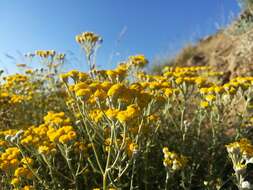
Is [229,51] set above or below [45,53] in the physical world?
above

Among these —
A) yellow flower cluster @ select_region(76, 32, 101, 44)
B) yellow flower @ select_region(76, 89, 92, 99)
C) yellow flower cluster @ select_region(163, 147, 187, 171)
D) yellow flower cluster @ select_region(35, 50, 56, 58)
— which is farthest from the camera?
yellow flower cluster @ select_region(35, 50, 56, 58)

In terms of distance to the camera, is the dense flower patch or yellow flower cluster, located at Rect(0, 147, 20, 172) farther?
yellow flower cluster, located at Rect(0, 147, 20, 172)

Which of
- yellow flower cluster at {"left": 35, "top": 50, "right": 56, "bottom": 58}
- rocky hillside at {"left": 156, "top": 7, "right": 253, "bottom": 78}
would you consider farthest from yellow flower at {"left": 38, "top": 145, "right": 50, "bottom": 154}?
rocky hillside at {"left": 156, "top": 7, "right": 253, "bottom": 78}

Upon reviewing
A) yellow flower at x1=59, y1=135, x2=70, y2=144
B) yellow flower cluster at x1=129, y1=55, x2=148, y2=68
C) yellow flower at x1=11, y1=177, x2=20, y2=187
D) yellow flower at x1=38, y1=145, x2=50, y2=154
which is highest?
yellow flower cluster at x1=129, y1=55, x2=148, y2=68

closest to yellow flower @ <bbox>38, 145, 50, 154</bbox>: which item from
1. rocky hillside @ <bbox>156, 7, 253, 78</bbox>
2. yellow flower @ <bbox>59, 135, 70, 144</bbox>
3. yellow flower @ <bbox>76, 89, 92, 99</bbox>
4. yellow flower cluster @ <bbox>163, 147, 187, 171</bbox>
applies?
yellow flower @ <bbox>59, 135, 70, 144</bbox>

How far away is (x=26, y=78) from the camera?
20.9 feet

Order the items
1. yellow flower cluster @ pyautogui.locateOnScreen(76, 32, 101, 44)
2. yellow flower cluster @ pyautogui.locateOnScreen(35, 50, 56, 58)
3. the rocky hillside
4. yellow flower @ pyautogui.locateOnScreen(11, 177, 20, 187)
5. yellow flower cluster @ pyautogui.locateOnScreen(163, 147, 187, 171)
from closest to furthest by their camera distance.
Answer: yellow flower cluster @ pyautogui.locateOnScreen(163, 147, 187, 171), yellow flower @ pyautogui.locateOnScreen(11, 177, 20, 187), yellow flower cluster @ pyautogui.locateOnScreen(76, 32, 101, 44), yellow flower cluster @ pyautogui.locateOnScreen(35, 50, 56, 58), the rocky hillside

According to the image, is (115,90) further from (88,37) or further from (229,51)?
(229,51)

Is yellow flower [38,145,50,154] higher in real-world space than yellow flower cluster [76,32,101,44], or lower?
lower

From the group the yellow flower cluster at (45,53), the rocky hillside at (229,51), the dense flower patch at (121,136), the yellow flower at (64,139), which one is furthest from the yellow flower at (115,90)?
the rocky hillside at (229,51)

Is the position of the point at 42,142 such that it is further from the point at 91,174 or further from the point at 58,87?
the point at 58,87

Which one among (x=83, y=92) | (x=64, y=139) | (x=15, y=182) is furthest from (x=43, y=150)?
(x=83, y=92)

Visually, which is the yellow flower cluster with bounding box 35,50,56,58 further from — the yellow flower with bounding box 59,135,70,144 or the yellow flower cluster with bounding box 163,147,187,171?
the yellow flower cluster with bounding box 163,147,187,171

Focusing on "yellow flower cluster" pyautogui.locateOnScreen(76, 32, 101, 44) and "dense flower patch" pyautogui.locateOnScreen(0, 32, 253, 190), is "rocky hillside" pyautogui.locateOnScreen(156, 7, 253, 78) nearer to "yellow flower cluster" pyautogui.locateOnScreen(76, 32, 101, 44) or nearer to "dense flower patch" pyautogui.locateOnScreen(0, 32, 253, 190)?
"dense flower patch" pyautogui.locateOnScreen(0, 32, 253, 190)
